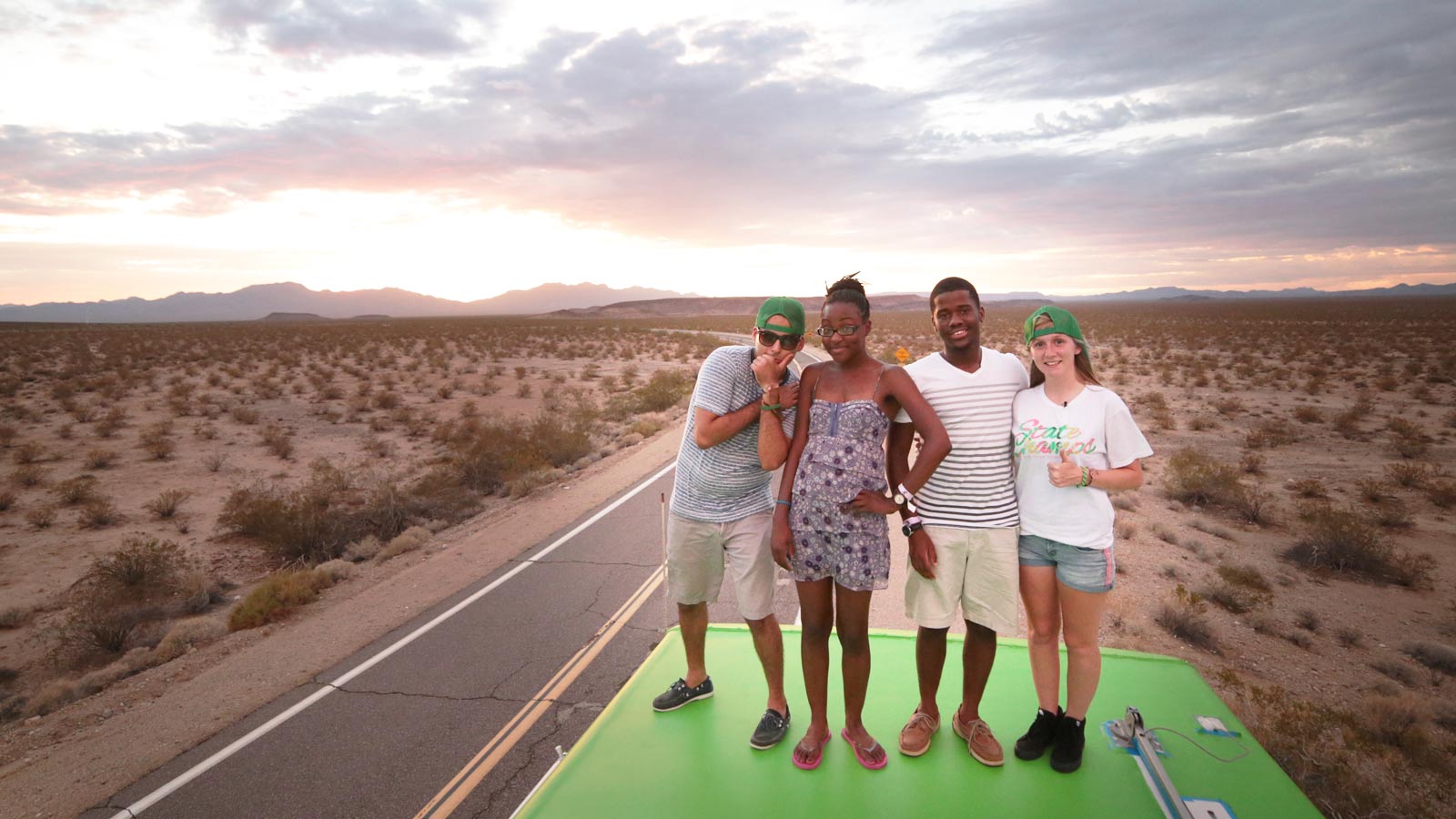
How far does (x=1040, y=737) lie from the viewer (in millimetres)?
3418

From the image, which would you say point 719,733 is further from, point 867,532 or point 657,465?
point 657,465

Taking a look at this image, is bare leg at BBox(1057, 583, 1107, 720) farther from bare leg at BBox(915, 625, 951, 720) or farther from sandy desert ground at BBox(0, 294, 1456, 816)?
sandy desert ground at BBox(0, 294, 1456, 816)

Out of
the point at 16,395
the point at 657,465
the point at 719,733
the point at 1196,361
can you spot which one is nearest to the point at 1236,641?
the point at 719,733

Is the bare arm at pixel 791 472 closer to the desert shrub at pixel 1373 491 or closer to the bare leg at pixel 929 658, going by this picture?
the bare leg at pixel 929 658

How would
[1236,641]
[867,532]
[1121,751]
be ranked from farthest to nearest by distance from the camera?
1. [1236,641]
2. [1121,751]
3. [867,532]

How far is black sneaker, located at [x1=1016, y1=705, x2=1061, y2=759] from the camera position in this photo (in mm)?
3406

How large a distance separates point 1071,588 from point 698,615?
1.99m

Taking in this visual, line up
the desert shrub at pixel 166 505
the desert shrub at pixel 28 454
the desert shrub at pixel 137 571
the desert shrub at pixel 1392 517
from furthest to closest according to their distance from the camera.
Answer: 1. the desert shrub at pixel 28 454
2. the desert shrub at pixel 166 505
3. the desert shrub at pixel 1392 517
4. the desert shrub at pixel 137 571

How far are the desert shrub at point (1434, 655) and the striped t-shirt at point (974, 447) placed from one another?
A: 5.41 m

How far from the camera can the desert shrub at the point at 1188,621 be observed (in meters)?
5.93

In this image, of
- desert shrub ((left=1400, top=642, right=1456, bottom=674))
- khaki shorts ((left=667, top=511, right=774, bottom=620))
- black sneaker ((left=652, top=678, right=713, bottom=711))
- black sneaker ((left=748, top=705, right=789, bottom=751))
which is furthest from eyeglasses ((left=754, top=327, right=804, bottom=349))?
desert shrub ((left=1400, top=642, right=1456, bottom=674))

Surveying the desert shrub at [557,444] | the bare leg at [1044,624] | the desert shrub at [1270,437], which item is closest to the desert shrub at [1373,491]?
the desert shrub at [1270,437]

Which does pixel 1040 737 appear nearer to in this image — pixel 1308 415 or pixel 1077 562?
pixel 1077 562

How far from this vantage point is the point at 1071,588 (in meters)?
3.03
